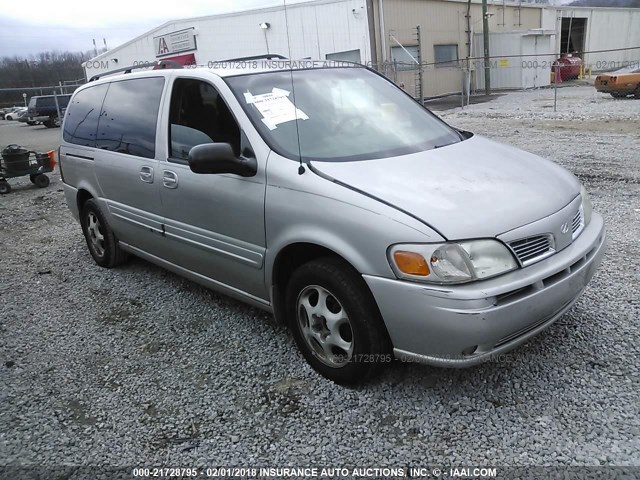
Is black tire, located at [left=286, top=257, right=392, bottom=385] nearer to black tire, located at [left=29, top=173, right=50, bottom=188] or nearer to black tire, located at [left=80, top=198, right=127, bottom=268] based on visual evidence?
black tire, located at [left=80, top=198, right=127, bottom=268]

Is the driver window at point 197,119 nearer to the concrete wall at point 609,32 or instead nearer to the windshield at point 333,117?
the windshield at point 333,117

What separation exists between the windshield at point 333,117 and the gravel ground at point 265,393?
50.8 inches

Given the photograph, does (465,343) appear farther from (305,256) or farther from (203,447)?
(203,447)

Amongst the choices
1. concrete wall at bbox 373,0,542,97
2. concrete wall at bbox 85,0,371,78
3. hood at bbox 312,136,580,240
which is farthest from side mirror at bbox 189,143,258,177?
concrete wall at bbox 373,0,542,97

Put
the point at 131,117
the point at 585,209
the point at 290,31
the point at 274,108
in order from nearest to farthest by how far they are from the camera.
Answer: the point at 585,209 → the point at 274,108 → the point at 131,117 → the point at 290,31

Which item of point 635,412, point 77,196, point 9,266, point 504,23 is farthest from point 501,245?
point 504,23

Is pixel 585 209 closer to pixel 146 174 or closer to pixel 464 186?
pixel 464 186

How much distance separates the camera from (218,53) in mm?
29125

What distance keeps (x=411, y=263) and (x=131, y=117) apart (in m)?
2.84

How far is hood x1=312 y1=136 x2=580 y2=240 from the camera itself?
2.54m

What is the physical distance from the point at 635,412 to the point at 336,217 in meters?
1.72

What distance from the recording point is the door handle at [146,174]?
396 centimetres

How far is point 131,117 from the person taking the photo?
169 inches

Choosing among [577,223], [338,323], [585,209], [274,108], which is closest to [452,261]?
[338,323]
